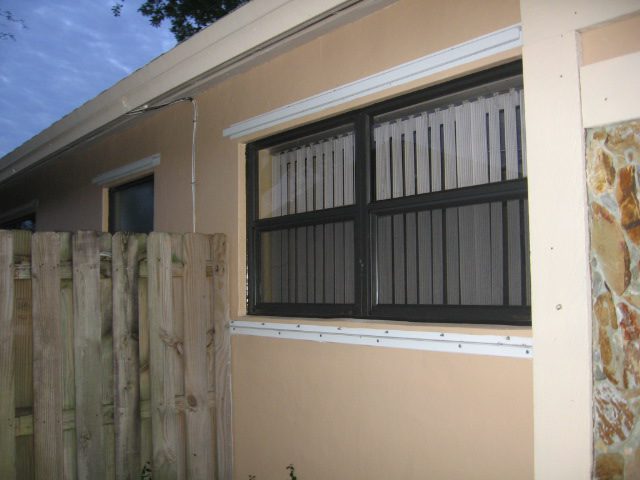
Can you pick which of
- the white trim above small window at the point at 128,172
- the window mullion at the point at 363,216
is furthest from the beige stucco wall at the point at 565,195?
the white trim above small window at the point at 128,172

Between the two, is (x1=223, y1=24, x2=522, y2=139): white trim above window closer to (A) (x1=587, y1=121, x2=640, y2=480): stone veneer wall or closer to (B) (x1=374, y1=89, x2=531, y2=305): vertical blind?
(B) (x1=374, y1=89, x2=531, y2=305): vertical blind

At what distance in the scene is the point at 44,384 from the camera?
3.32 metres

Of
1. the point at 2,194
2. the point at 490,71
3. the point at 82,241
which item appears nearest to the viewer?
the point at 490,71

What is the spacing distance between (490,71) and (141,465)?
3.18 metres

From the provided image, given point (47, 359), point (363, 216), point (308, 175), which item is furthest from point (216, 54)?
point (47, 359)

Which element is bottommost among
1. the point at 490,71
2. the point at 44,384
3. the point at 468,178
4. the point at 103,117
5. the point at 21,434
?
the point at 21,434

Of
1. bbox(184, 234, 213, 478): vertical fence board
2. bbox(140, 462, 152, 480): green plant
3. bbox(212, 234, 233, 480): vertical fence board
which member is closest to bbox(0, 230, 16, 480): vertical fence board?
bbox(140, 462, 152, 480): green plant

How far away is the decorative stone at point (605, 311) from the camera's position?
84.8 inches

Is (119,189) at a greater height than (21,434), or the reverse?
(119,189)

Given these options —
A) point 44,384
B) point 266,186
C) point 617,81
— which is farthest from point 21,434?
point 617,81

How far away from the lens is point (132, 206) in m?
5.86

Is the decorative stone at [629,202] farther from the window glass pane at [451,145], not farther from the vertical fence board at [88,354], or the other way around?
the vertical fence board at [88,354]

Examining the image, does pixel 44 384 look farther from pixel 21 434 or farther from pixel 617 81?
pixel 617 81

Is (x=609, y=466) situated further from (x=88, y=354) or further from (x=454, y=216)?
(x=88, y=354)
